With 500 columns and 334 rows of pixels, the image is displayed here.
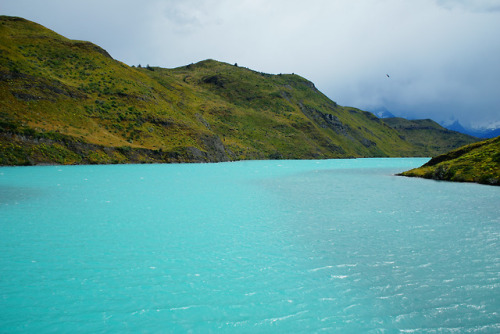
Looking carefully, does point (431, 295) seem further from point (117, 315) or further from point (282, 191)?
point (282, 191)

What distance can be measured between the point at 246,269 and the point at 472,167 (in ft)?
169

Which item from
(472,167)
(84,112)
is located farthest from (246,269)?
(84,112)

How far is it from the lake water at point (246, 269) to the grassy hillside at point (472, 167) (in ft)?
80.1

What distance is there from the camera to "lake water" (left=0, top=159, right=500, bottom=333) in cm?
950

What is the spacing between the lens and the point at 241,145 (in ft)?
534

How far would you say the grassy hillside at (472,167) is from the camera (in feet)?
152

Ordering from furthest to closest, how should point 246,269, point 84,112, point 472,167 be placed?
point 84,112
point 472,167
point 246,269

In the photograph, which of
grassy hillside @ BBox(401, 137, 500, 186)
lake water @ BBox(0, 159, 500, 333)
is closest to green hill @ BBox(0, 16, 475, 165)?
lake water @ BBox(0, 159, 500, 333)

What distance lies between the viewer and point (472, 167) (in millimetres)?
49938

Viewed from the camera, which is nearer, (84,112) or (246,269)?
(246,269)

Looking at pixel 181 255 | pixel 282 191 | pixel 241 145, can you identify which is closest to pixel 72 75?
pixel 241 145

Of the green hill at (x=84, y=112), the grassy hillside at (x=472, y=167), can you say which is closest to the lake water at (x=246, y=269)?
the grassy hillside at (x=472, y=167)

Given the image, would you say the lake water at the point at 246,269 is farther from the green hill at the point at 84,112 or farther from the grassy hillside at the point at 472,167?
the green hill at the point at 84,112

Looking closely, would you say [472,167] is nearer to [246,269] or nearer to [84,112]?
[246,269]
